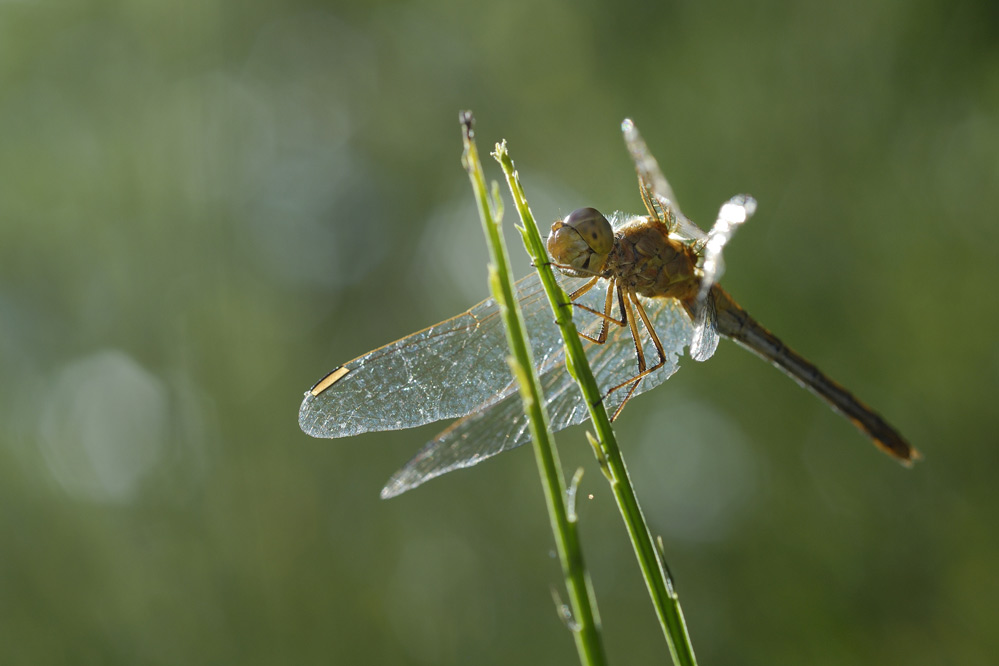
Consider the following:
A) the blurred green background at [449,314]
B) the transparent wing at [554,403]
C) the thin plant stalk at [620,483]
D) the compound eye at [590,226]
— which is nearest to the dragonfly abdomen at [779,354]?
the transparent wing at [554,403]

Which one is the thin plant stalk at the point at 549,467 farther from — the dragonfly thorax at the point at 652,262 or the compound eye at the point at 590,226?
the dragonfly thorax at the point at 652,262

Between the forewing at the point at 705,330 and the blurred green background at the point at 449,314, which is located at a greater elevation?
the blurred green background at the point at 449,314

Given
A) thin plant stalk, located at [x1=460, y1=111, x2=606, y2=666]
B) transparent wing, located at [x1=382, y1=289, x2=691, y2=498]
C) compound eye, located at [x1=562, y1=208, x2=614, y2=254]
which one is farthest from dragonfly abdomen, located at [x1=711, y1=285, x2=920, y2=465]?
thin plant stalk, located at [x1=460, y1=111, x2=606, y2=666]

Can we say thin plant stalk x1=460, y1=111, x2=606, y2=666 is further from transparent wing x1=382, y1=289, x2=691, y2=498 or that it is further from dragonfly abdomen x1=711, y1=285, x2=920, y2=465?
dragonfly abdomen x1=711, y1=285, x2=920, y2=465

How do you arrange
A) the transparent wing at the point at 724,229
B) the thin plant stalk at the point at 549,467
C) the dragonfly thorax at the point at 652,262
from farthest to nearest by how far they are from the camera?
the dragonfly thorax at the point at 652,262 < the transparent wing at the point at 724,229 < the thin plant stalk at the point at 549,467

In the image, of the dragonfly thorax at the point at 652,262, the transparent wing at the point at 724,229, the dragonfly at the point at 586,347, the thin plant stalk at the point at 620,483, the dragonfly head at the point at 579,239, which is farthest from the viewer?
the dragonfly thorax at the point at 652,262

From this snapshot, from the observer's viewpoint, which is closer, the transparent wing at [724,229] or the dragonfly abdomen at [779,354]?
the transparent wing at [724,229]

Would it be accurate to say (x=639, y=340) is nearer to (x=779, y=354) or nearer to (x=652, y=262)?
(x=652, y=262)

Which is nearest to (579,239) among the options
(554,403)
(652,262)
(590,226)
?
(590,226)
